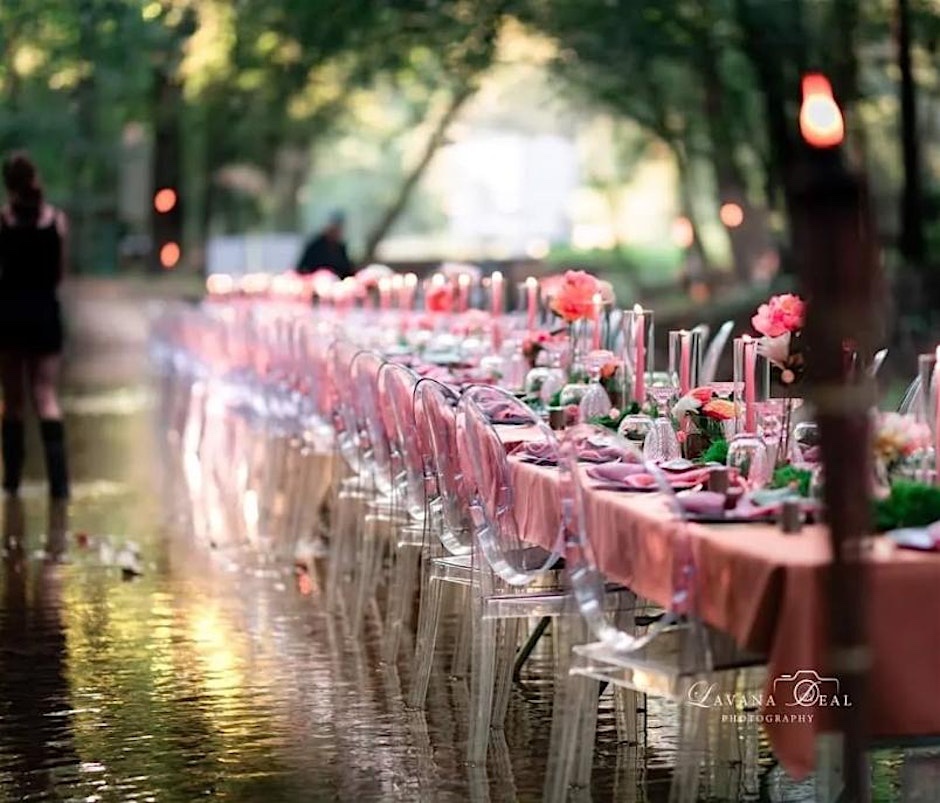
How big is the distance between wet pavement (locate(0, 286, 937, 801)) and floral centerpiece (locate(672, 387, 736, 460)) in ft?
2.69

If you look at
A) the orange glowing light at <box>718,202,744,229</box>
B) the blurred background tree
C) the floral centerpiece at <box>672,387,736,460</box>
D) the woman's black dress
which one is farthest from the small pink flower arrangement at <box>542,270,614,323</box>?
the orange glowing light at <box>718,202,744,229</box>

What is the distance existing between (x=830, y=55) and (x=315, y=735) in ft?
51.7

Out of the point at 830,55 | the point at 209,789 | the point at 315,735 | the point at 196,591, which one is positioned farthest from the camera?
the point at 830,55

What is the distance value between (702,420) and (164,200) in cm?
2542

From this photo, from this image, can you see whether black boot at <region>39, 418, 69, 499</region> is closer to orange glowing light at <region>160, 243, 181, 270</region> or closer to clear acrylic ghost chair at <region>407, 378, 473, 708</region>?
clear acrylic ghost chair at <region>407, 378, 473, 708</region>

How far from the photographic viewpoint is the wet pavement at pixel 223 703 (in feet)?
19.4

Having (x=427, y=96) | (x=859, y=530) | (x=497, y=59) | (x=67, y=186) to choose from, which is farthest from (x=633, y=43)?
(x=859, y=530)

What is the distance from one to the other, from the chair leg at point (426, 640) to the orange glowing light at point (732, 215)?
59.1 ft

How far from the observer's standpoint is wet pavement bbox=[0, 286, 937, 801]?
5.91 metres

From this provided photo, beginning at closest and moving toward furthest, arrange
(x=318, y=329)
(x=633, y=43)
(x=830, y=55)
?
(x=318, y=329) → (x=830, y=55) → (x=633, y=43)

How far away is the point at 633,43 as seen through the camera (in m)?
23.6

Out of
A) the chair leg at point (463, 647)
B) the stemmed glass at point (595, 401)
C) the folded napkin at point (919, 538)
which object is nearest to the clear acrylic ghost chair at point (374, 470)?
the chair leg at point (463, 647)

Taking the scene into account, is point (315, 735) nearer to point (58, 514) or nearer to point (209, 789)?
point (209, 789)

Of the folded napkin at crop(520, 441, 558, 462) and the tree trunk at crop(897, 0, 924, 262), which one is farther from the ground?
the tree trunk at crop(897, 0, 924, 262)
